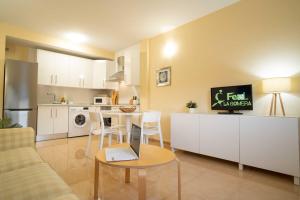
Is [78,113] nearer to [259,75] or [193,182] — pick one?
[193,182]

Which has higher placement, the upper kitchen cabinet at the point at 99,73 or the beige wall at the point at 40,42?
the beige wall at the point at 40,42

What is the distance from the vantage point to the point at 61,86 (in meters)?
4.59

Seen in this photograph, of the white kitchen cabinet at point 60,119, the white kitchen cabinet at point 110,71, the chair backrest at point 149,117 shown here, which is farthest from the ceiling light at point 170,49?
the white kitchen cabinet at point 60,119

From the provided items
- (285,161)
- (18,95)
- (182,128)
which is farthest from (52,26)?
(285,161)

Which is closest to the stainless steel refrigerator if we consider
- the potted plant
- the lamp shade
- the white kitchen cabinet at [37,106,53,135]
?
the white kitchen cabinet at [37,106,53,135]

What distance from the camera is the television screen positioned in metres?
2.51

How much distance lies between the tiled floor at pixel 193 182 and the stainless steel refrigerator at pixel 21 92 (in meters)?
1.57

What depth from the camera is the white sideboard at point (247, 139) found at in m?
1.92

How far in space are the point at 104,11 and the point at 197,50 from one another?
1.92m

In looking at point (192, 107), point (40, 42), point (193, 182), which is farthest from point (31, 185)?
point (40, 42)

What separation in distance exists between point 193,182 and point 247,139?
970mm

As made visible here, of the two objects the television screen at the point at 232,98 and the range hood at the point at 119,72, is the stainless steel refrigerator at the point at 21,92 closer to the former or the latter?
the range hood at the point at 119,72

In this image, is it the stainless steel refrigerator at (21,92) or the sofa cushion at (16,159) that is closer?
the sofa cushion at (16,159)

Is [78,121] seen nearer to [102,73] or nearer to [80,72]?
[80,72]
